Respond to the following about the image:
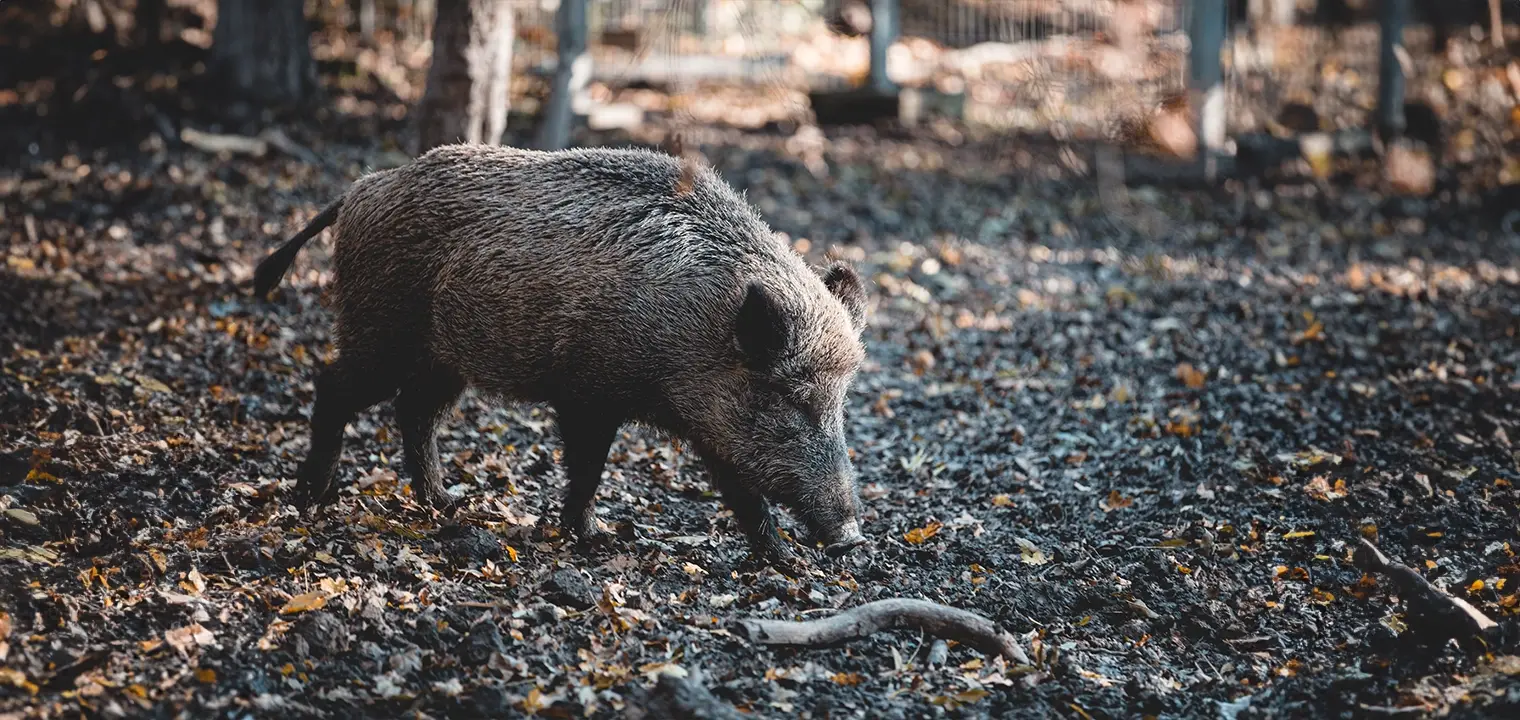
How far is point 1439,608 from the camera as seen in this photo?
13.9ft

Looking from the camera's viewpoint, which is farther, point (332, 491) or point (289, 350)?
point (289, 350)

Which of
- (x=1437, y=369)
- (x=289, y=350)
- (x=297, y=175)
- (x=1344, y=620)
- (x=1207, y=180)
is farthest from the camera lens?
(x=1207, y=180)

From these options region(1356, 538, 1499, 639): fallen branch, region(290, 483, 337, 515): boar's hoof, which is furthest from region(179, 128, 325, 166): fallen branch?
region(1356, 538, 1499, 639): fallen branch

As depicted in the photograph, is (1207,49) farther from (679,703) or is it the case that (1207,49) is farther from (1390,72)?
(679,703)

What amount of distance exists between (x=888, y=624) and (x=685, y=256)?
1611 millimetres

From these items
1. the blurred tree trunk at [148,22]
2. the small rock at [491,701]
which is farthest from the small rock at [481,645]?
the blurred tree trunk at [148,22]

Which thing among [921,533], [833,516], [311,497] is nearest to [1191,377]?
[921,533]

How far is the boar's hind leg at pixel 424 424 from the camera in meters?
5.50

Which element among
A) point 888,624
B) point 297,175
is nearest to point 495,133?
point 297,175

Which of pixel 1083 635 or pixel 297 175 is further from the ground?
pixel 297 175

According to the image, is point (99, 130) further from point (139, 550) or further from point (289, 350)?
point (139, 550)

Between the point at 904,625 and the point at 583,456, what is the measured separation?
1426 mm

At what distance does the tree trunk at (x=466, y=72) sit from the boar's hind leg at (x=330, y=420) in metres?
2.59

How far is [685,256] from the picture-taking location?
5.12 meters
